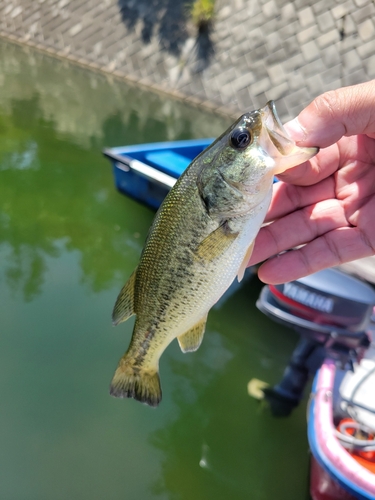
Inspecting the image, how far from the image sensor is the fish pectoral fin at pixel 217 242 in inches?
75.8

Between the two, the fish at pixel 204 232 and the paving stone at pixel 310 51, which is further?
the paving stone at pixel 310 51

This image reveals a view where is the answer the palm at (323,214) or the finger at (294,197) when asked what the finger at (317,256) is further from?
the finger at (294,197)

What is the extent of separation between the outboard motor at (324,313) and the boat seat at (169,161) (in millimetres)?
2635

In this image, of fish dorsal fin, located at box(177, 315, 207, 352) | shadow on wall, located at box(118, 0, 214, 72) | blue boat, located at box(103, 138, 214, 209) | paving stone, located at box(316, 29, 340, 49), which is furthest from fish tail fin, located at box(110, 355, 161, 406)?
shadow on wall, located at box(118, 0, 214, 72)

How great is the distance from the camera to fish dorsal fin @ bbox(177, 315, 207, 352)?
219 centimetres

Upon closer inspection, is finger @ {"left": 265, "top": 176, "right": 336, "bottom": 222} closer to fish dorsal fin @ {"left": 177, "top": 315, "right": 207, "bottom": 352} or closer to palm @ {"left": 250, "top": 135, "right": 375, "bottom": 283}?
palm @ {"left": 250, "top": 135, "right": 375, "bottom": 283}

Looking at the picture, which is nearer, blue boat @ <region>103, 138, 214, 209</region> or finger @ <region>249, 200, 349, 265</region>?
finger @ <region>249, 200, 349, 265</region>

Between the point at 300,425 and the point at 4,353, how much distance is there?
3.00m

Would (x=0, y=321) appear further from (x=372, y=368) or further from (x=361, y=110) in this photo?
(x=361, y=110)

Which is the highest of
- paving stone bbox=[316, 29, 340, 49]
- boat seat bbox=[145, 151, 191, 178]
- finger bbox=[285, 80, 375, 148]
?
paving stone bbox=[316, 29, 340, 49]

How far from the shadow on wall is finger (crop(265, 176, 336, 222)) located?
34.8 feet

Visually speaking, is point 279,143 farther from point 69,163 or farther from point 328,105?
point 69,163

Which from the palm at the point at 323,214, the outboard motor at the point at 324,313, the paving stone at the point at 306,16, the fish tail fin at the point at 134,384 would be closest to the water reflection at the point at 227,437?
the outboard motor at the point at 324,313

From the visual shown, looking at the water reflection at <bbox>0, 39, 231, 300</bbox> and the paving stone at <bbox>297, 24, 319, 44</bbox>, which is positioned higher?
the paving stone at <bbox>297, 24, 319, 44</bbox>
